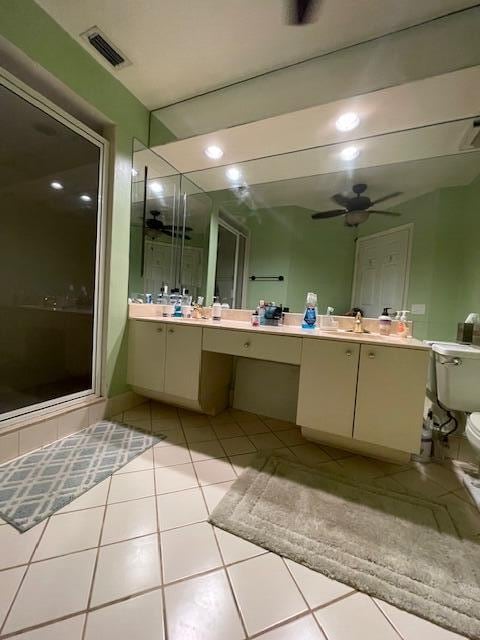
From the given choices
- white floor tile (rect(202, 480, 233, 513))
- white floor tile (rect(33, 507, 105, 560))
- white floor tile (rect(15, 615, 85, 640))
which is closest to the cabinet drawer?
white floor tile (rect(202, 480, 233, 513))

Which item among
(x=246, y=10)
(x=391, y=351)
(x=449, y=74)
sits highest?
(x=246, y=10)

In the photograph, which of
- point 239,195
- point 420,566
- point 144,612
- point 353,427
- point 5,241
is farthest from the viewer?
point 239,195

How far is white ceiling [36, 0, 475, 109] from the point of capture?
51.3 inches

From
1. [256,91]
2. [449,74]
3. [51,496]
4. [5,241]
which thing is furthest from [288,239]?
[5,241]

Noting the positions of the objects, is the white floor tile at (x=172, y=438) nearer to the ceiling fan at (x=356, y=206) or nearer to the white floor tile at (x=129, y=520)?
the white floor tile at (x=129, y=520)

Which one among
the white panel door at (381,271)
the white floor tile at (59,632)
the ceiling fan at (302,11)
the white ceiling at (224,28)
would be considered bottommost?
the white floor tile at (59,632)

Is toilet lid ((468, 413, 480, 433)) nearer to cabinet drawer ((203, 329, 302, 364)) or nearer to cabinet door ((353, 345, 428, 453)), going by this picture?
cabinet door ((353, 345, 428, 453))

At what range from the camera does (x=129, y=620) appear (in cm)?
73

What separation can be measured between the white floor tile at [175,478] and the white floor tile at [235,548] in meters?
0.32

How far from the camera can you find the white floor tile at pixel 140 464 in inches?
54.9

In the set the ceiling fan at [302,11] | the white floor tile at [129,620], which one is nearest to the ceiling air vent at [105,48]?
the ceiling fan at [302,11]

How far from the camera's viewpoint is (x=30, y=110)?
61.9 inches

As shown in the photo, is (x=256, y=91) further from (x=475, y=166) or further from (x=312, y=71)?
(x=475, y=166)

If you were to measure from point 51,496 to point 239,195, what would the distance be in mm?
2309
